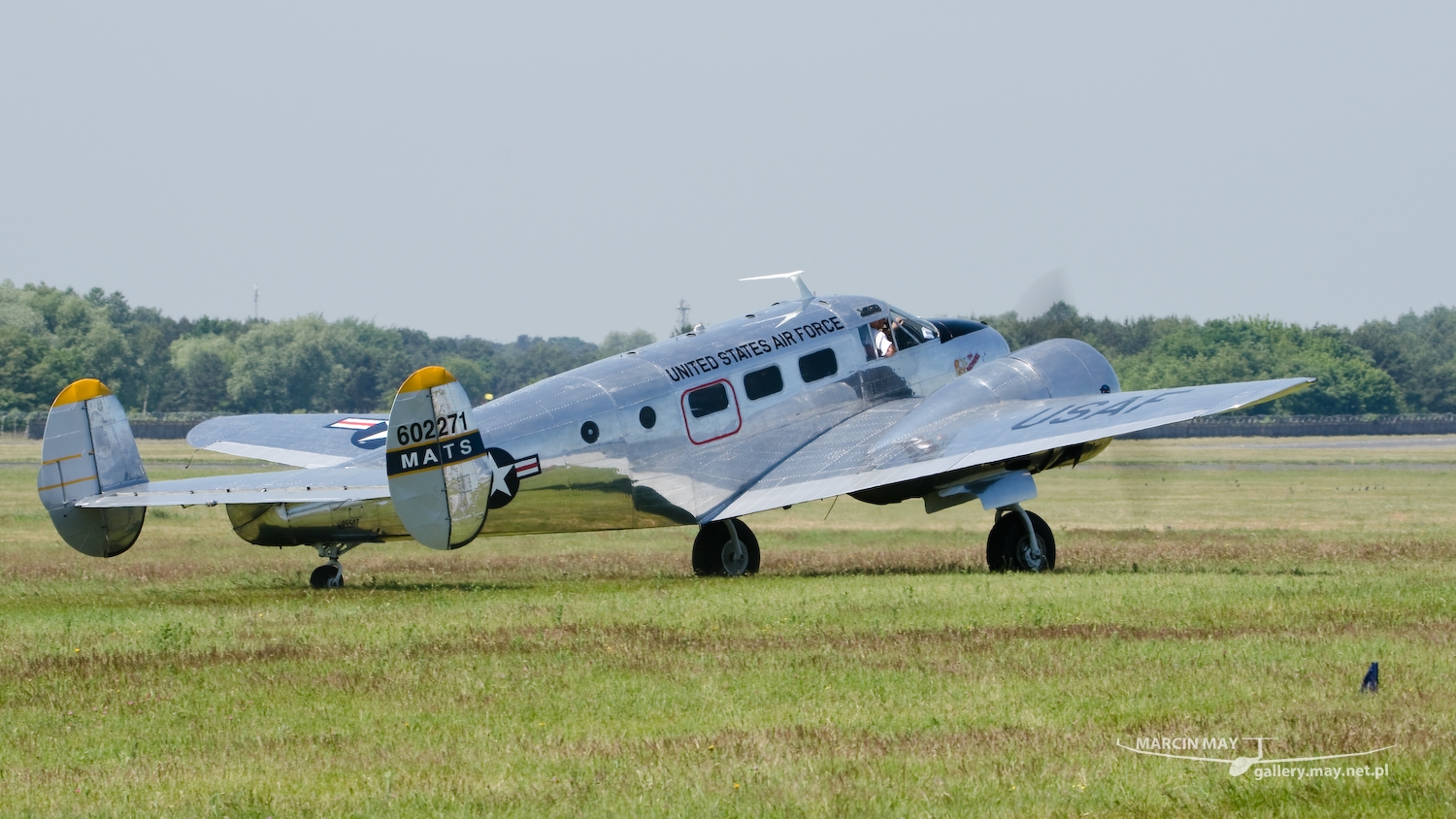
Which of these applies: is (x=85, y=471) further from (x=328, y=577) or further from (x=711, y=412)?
(x=711, y=412)

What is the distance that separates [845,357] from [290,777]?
566 inches

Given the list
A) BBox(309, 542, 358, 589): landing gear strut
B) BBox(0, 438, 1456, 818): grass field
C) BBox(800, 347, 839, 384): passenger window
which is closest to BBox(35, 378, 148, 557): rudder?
BBox(0, 438, 1456, 818): grass field

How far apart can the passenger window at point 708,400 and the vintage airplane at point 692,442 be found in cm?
3

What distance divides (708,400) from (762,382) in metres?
1.05

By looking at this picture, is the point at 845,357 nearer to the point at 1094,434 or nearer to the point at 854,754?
the point at 1094,434

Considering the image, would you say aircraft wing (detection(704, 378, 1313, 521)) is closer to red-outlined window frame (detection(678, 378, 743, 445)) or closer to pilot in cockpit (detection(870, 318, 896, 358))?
red-outlined window frame (detection(678, 378, 743, 445))

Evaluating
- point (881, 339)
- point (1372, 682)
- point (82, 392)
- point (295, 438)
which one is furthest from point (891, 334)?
point (1372, 682)

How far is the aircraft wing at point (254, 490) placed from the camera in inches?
687

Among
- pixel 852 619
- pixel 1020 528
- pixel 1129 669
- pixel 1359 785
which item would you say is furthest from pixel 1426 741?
pixel 1020 528

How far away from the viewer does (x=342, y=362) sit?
129750mm

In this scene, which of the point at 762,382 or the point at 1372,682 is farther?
the point at 762,382

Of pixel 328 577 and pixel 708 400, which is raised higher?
pixel 708 400

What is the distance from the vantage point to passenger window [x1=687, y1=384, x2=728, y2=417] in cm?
2111

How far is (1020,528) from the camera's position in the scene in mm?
21406
